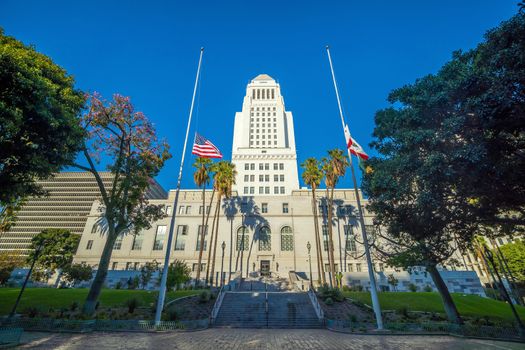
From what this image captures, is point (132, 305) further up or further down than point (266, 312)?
further up

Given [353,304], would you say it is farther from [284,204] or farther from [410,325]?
[284,204]

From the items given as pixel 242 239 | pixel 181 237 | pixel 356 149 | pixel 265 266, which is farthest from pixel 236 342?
pixel 181 237

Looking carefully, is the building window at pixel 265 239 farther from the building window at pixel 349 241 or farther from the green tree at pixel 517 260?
the green tree at pixel 517 260

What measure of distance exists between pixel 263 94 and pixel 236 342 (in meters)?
85.3

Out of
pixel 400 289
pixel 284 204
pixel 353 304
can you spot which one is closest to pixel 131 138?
pixel 353 304

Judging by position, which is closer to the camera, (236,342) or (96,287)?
(236,342)

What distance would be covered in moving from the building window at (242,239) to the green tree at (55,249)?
32391mm

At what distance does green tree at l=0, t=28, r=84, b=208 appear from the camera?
12.2 m

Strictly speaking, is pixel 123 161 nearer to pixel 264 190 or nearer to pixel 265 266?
pixel 265 266

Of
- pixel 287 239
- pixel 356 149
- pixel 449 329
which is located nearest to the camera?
pixel 449 329

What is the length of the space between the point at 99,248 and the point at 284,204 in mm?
35816

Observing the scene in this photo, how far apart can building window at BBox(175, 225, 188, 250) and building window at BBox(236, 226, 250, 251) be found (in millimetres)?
10128

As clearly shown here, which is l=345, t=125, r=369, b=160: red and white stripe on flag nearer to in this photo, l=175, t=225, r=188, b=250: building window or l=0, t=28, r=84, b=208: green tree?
l=0, t=28, r=84, b=208: green tree

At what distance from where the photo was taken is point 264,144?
2908 inches
